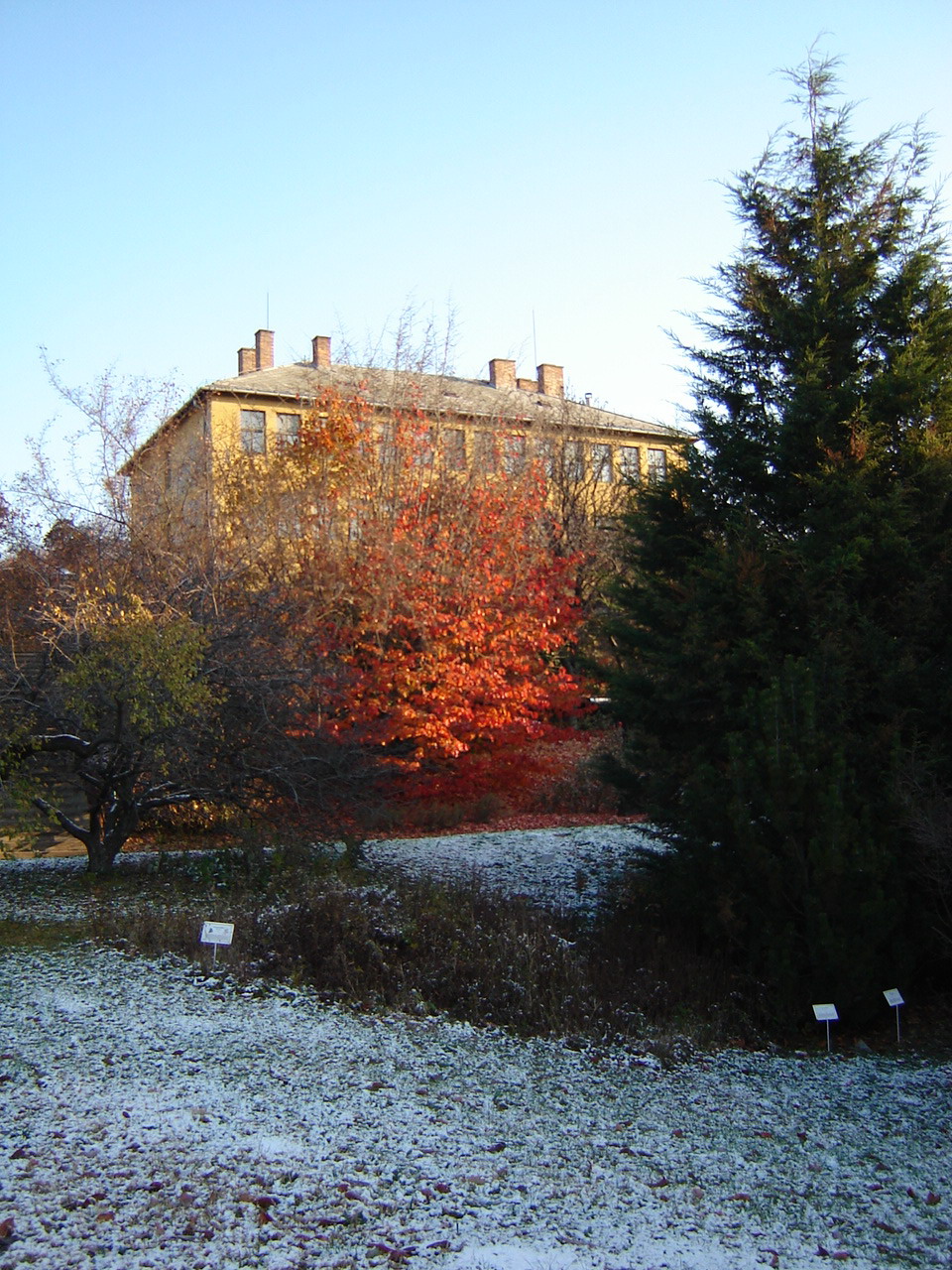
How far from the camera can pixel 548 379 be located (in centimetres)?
3834

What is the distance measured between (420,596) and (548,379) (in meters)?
24.6

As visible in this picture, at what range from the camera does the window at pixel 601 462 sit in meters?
28.0

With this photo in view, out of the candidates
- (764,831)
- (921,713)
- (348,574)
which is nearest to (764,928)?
(764,831)

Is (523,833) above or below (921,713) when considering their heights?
below

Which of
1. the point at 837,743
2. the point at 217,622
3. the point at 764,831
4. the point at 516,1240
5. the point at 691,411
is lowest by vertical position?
the point at 516,1240

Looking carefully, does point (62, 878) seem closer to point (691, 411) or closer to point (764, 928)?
point (764, 928)

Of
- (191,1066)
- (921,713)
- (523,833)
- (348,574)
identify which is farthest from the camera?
(348,574)

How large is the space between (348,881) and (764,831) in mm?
3856

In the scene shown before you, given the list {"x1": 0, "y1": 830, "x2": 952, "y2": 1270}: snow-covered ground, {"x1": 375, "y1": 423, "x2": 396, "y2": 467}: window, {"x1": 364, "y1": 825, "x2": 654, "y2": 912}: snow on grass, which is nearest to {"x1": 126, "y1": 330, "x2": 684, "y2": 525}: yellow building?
{"x1": 375, "y1": 423, "x2": 396, "y2": 467}: window

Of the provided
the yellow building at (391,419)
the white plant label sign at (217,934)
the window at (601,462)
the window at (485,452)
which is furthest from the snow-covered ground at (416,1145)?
the window at (601,462)

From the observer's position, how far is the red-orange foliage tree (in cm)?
1496

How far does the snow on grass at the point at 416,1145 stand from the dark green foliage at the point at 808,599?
1253 mm

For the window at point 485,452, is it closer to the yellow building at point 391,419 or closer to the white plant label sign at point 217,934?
the yellow building at point 391,419

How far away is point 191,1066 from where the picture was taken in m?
5.50
